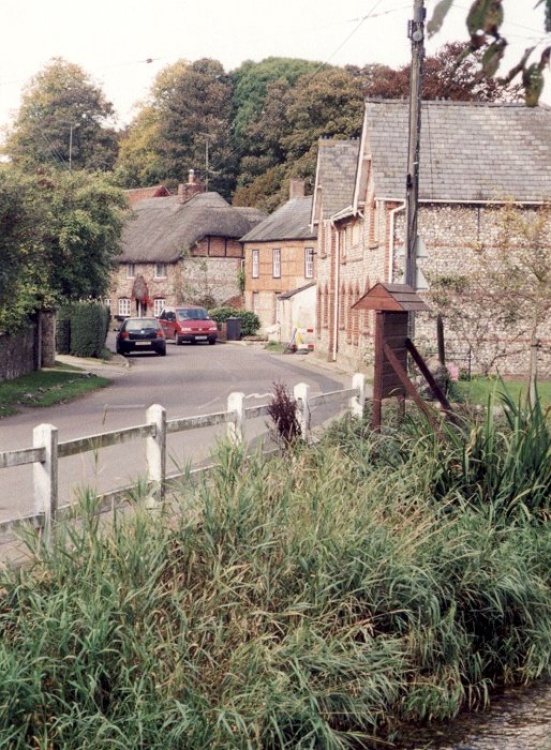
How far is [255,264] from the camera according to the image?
234 feet

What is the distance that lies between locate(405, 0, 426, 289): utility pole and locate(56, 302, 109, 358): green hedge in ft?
83.4

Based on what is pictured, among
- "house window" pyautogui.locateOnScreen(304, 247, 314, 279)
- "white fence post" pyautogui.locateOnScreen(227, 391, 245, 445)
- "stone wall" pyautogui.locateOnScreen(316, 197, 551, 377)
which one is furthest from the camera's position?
"house window" pyautogui.locateOnScreen(304, 247, 314, 279)

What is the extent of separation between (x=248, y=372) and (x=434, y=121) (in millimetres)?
9406

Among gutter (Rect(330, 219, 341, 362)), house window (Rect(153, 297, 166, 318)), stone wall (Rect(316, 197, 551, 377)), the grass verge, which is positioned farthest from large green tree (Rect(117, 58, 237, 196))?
the grass verge

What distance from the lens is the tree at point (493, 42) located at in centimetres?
346

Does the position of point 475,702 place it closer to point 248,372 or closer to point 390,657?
point 390,657

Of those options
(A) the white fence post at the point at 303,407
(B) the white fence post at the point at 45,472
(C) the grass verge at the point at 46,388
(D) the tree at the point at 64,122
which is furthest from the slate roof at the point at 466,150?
(D) the tree at the point at 64,122

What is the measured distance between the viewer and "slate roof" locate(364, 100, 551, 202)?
34719mm

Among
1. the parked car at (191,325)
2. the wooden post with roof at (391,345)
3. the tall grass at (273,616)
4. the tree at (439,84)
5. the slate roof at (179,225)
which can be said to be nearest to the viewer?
the tall grass at (273,616)

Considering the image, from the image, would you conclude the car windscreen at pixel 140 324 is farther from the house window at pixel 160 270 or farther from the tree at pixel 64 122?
the tree at pixel 64 122

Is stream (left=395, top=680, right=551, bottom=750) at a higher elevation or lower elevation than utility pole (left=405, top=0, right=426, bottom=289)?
lower

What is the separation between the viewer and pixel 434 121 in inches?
1433

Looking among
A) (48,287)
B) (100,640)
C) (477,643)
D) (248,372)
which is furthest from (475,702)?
(248,372)

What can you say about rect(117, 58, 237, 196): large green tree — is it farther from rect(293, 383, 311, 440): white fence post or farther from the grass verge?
rect(293, 383, 311, 440): white fence post
